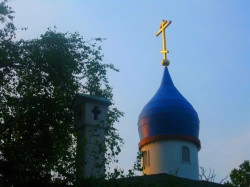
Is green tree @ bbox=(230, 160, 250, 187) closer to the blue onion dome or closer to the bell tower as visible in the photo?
the blue onion dome

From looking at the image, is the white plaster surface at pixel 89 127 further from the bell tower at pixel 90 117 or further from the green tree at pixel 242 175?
the green tree at pixel 242 175

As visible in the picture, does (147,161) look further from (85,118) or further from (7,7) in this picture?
(7,7)

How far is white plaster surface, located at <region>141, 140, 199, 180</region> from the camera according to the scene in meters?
17.5

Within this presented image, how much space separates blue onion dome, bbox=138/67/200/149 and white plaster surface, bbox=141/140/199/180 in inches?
9.2

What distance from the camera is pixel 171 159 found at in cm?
1767

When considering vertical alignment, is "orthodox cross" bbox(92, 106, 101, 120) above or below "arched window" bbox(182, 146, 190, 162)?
below

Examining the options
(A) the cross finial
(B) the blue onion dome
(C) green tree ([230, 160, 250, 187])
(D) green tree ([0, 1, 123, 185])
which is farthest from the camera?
(C) green tree ([230, 160, 250, 187])

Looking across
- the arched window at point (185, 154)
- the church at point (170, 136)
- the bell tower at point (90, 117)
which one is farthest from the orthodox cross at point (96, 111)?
the arched window at point (185, 154)

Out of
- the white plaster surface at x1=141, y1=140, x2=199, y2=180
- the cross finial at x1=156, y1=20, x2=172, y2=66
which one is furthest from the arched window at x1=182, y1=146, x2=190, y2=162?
the cross finial at x1=156, y1=20, x2=172, y2=66

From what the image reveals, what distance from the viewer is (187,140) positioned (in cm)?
1788

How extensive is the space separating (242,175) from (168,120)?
23.6ft

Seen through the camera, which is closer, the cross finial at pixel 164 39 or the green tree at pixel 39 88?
the green tree at pixel 39 88

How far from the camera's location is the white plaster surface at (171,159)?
17.5 metres

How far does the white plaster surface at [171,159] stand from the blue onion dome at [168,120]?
234 millimetres
